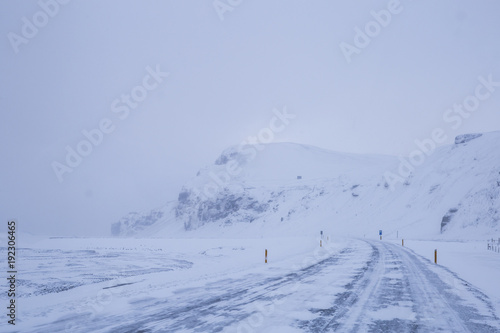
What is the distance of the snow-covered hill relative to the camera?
60.9 meters

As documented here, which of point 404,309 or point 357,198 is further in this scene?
point 357,198

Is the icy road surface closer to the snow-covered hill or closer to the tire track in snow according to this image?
the tire track in snow

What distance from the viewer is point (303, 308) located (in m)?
8.77

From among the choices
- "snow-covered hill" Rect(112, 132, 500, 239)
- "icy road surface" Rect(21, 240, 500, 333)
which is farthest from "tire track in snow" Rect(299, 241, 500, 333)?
"snow-covered hill" Rect(112, 132, 500, 239)

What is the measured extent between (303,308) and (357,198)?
94.6m

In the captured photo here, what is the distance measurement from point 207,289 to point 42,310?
191 inches

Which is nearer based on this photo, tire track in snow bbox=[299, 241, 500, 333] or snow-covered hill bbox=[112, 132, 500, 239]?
tire track in snow bbox=[299, 241, 500, 333]

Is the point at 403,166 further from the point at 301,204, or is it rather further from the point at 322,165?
the point at 322,165

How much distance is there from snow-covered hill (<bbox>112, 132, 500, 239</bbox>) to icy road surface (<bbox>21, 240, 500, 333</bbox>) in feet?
155

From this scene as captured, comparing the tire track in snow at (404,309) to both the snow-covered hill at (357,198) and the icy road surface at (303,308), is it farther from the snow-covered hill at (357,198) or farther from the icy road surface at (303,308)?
the snow-covered hill at (357,198)

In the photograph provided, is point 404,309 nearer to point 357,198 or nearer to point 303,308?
point 303,308

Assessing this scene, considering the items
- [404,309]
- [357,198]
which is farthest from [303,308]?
[357,198]

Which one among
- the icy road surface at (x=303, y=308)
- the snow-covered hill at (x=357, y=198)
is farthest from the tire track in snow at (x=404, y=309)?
the snow-covered hill at (x=357, y=198)

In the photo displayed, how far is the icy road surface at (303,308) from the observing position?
7.17 metres
